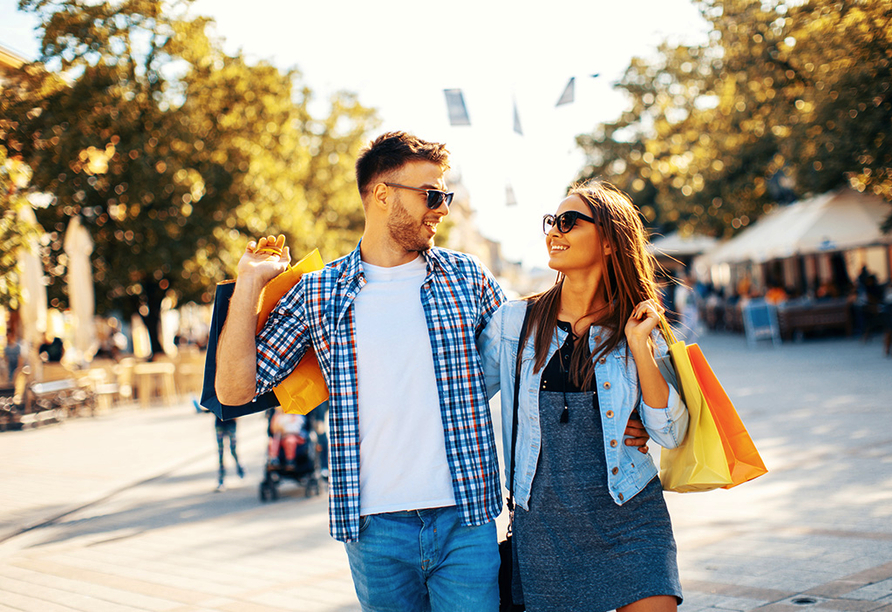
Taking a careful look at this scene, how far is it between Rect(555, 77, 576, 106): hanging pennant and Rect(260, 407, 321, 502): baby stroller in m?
4.06

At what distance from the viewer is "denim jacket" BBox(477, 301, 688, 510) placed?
2520 mm

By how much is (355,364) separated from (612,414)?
0.80 metres

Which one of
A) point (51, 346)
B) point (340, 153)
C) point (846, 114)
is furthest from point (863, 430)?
point (340, 153)

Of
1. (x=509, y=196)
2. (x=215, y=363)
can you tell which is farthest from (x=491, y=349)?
(x=509, y=196)

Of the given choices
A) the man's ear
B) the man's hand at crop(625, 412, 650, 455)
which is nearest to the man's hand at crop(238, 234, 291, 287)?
the man's ear

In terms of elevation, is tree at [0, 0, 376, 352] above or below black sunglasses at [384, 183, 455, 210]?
above

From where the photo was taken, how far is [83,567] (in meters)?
5.91

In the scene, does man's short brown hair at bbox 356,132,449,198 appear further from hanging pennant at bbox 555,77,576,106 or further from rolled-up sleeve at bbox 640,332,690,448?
hanging pennant at bbox 555,77,576,106

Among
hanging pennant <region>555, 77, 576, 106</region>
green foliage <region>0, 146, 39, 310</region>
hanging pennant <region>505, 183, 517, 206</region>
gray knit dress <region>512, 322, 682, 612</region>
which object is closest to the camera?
gray knit dress <region>512, 322, 682, 612</region>

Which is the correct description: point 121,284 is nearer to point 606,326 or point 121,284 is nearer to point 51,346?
point 51,346

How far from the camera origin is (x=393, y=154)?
108 inches

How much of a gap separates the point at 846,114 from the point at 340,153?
20.3 m

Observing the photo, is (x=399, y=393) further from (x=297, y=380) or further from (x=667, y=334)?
(x=667, y=334)

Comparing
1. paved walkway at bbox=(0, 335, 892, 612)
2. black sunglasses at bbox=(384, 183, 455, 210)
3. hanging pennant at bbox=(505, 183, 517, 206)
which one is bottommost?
paved walkway at bbox=(0, 335, 892, 612)
